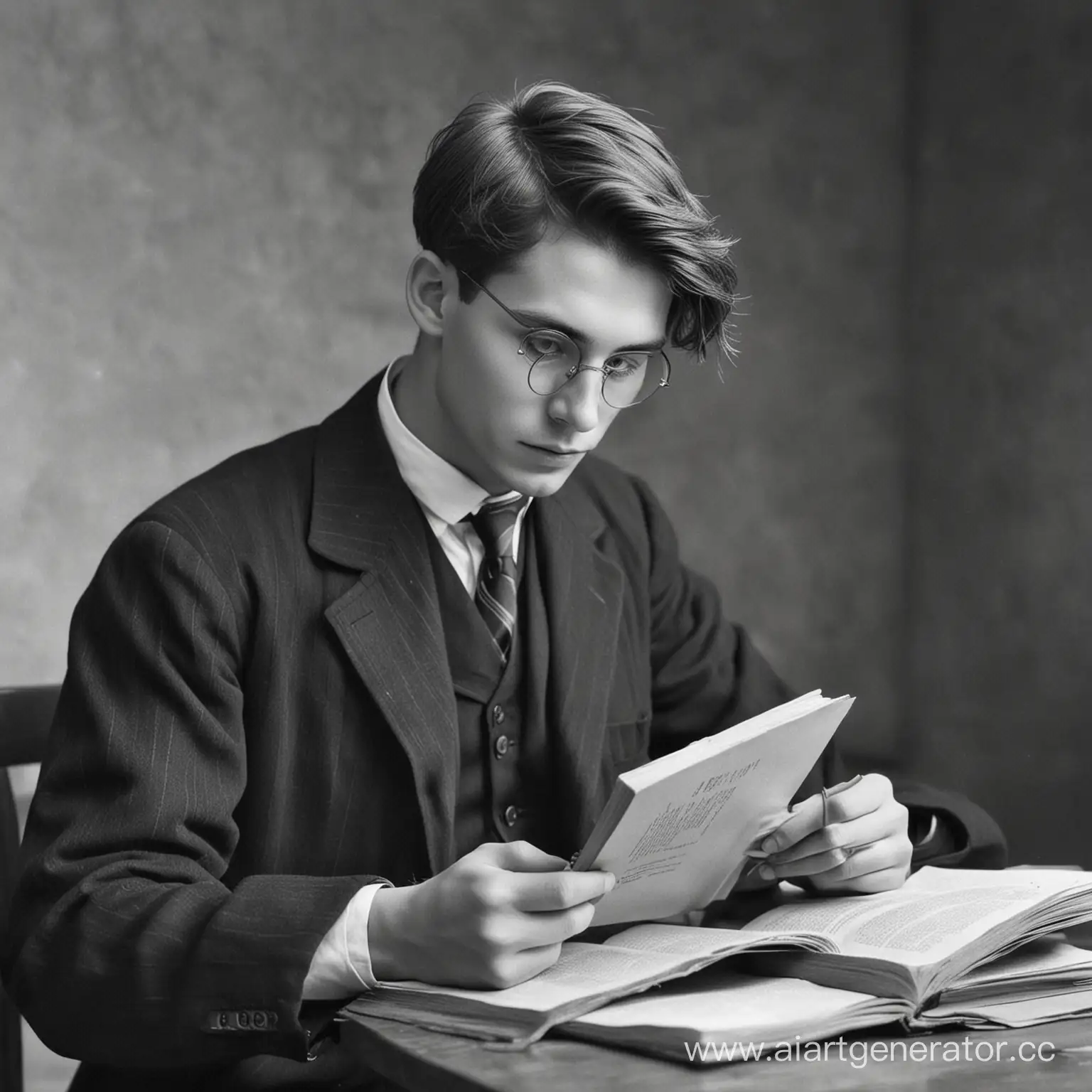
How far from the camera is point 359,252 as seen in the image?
2906 mm

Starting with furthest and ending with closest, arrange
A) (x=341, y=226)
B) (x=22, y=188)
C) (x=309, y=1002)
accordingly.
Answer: (x=341, y=226) → (x=22, y=188) → (x=309, y=1002)

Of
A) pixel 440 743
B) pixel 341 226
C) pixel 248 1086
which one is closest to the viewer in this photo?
pixel 248 1086

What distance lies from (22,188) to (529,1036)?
1.90 m

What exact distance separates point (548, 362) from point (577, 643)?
39cm

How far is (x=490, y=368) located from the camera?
160cm

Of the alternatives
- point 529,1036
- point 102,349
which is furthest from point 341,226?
point 529,1036

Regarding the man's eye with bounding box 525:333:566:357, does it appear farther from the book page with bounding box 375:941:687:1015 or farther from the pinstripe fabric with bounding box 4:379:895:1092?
the book page with bounding box 375:941:687:1015

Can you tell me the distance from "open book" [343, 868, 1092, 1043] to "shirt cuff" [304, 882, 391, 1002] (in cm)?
2

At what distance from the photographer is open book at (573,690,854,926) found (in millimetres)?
1225

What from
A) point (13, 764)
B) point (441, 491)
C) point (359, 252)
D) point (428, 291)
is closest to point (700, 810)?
point (441, 491)

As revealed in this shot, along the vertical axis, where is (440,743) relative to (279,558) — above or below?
below

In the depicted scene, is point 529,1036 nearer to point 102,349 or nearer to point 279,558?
point 279,558

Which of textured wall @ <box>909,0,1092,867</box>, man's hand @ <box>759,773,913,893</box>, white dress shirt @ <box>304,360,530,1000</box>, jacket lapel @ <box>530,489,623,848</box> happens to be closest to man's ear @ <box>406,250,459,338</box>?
white dress shirt @ <box>304,360,530,1000</box>

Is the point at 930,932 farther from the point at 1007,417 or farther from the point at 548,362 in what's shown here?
the point at 1007,417
